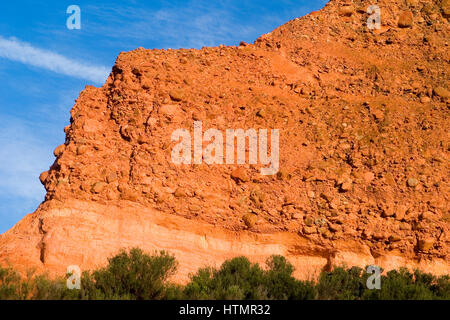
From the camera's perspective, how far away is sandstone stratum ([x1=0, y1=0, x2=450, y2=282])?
19688 millimetres

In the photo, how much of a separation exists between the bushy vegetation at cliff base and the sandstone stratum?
1398 millimetres

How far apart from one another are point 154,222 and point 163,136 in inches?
130

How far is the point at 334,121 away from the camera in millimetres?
23047

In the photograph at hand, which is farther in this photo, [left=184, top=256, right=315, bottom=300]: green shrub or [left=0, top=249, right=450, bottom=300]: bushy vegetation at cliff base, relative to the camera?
[left=184, top=256, right=315, bottom=300]: green shrub

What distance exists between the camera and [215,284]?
16.8 meters

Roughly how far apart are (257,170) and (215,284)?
566 cm

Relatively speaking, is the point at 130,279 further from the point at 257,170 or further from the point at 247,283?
the point at 257,170

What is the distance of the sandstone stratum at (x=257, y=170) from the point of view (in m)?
19.7

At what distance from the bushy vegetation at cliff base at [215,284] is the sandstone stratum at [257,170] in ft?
4.59
